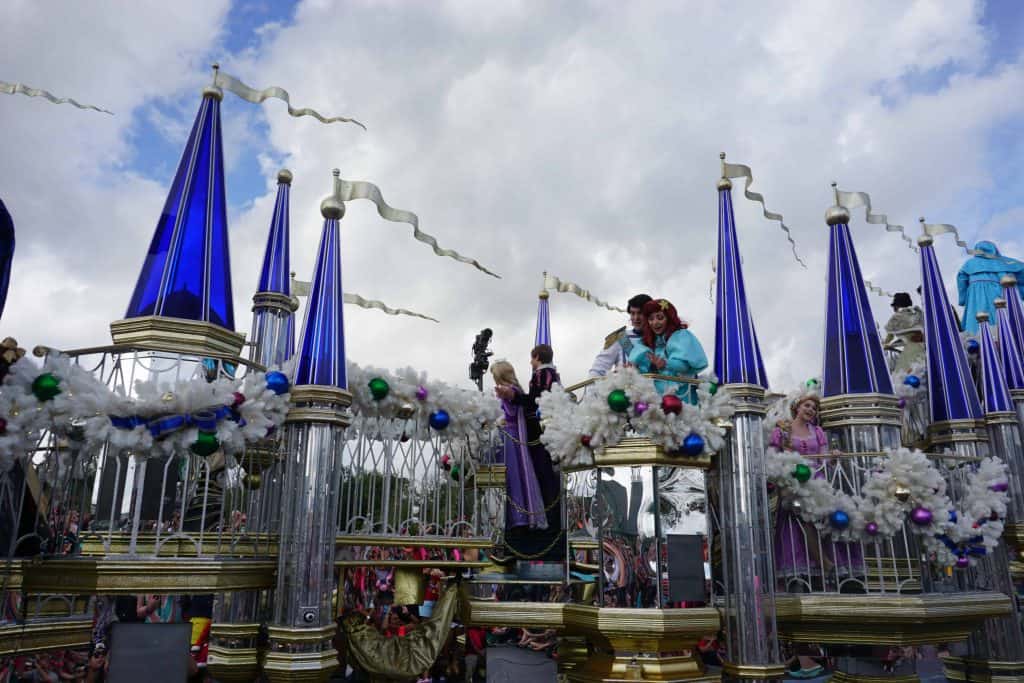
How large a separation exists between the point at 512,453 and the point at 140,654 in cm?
426

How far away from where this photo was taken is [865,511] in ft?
25.9

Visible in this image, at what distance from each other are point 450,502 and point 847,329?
221 inches

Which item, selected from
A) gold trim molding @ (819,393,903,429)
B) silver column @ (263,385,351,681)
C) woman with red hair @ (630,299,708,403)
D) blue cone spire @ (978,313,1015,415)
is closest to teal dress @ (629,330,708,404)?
woman with red hair @ (630,299,708,403)

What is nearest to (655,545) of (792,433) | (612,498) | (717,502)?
(612,498)

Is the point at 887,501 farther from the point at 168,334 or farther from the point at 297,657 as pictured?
the point at 168,334

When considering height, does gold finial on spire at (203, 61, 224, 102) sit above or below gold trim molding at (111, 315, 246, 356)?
above

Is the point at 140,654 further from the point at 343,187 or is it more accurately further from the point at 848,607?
the point at 848,607

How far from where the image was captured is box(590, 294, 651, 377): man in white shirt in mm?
7938

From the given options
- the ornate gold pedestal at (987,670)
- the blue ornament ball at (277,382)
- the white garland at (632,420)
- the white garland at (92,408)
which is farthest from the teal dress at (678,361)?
the ornate gold pedestal at (987,670)

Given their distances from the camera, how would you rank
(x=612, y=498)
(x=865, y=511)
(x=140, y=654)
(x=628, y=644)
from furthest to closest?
(x=865, y=511)
(x=612, y=498)
(x=628, y=644)
(x=140, y=654)

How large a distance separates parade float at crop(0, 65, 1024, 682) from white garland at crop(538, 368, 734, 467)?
0.08 ft

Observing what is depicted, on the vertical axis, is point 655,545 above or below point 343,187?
below

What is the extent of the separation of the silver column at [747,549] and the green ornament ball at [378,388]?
3.78 meters

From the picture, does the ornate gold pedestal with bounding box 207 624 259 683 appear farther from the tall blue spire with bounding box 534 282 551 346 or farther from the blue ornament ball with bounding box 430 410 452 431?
the tall blue spire with bounding box 534 282 551 346
